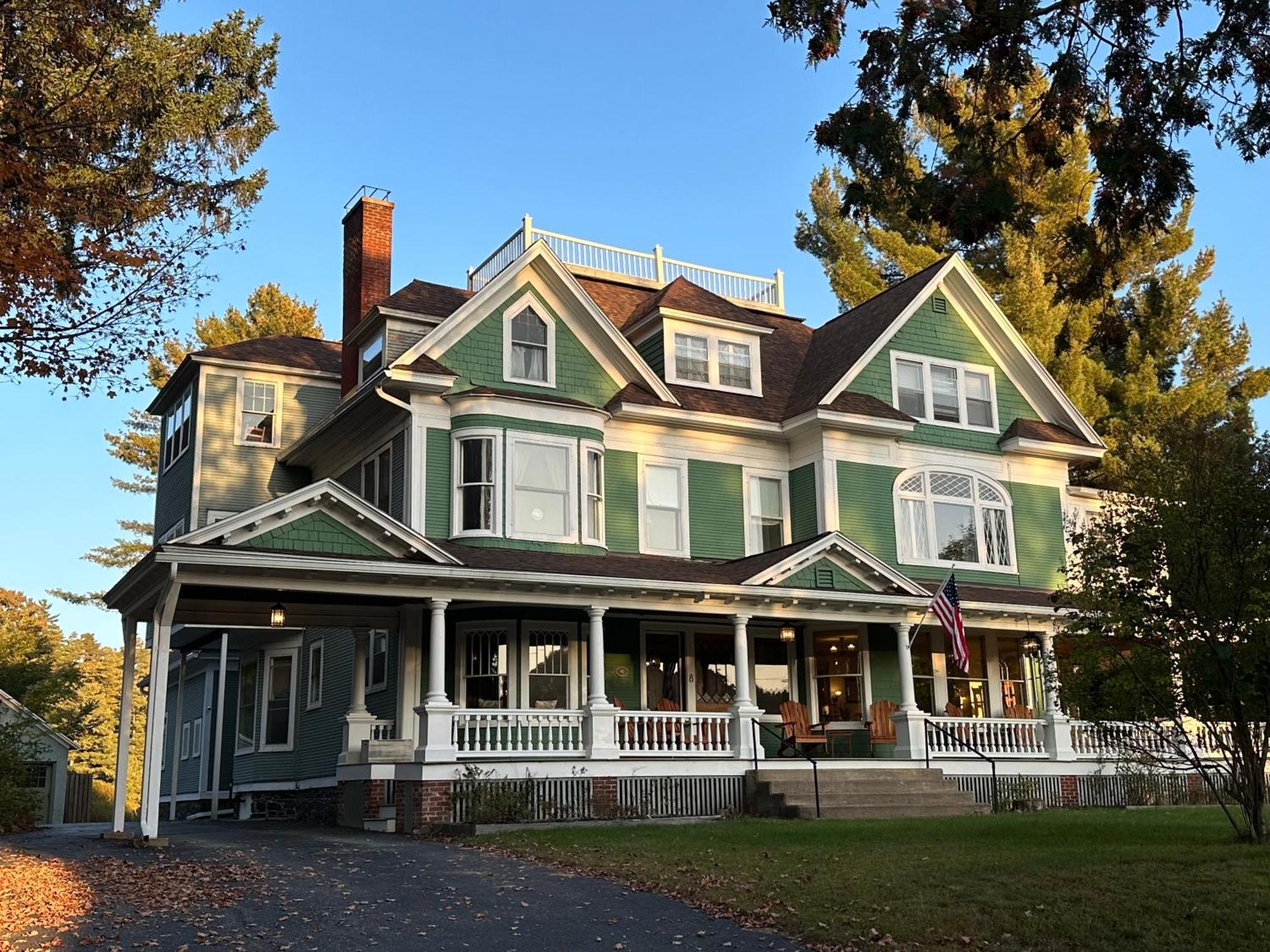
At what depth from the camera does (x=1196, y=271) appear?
38.2 meters

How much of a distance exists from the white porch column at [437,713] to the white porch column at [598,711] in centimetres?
206

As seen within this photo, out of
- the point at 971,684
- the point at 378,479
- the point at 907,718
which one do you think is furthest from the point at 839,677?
the point at 378,479

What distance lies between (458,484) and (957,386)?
10.7 metres

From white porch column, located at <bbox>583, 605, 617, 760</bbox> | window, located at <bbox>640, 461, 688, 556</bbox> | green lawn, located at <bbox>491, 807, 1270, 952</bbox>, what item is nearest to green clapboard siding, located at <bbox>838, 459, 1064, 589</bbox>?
window, located at <bbox>640, 461, 688, 556</bbox>

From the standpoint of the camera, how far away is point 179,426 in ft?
89.5

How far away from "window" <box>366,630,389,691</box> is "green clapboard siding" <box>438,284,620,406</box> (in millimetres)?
4669

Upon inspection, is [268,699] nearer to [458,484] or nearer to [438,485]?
[438,485]

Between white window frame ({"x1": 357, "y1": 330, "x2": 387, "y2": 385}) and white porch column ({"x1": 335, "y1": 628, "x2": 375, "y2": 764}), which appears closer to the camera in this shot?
white porch column ({"x1": 335, "y1": 628, "x2": 375, "y2": 764})

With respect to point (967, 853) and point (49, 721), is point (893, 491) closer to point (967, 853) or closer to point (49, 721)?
point (967, 853)

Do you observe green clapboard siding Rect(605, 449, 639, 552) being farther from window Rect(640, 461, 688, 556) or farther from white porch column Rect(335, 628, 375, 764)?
white porch column Rect(335, 628, 375, 764)

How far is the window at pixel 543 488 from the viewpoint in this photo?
2122 centimetres

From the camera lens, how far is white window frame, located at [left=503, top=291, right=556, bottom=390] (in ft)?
72.2

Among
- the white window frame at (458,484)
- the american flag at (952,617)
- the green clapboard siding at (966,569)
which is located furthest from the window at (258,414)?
the american flag at (952,617)

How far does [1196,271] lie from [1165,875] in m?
31.4
